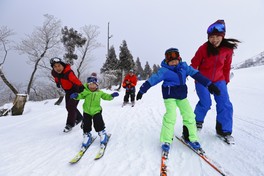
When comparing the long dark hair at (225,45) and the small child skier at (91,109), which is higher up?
the long dark hair at (225,45)

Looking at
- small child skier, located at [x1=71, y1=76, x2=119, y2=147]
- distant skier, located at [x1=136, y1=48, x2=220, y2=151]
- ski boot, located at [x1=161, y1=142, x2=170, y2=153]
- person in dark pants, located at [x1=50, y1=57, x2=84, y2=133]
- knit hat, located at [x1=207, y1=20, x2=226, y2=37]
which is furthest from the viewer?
person in dark pants, located at [x1=50, y1=57, x2=84, y2=133]

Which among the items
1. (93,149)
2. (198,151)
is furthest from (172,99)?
(93,149)

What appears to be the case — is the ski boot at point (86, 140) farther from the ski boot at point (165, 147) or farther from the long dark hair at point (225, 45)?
the long dark hair at point (225, 45)

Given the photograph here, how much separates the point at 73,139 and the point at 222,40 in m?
3.78

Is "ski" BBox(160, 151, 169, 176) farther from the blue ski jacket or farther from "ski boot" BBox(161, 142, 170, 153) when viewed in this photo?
the blue ski jacket

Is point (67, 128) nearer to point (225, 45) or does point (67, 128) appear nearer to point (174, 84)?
point (174, 84)

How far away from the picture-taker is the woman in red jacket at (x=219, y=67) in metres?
3.31

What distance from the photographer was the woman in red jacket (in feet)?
10.9

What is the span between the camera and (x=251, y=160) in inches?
101

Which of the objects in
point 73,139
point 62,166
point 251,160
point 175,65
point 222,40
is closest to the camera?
point 251,160

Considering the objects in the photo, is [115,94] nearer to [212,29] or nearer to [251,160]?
[212,29]

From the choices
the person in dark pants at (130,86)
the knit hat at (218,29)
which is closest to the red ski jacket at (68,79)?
the knit hat at (218,29)

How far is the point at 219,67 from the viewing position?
3.46 meters

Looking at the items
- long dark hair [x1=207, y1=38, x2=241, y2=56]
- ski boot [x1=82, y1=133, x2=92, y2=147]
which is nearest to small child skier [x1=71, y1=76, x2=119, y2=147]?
ski boot [x1=82, y1=133, x2=92, y2=147]
